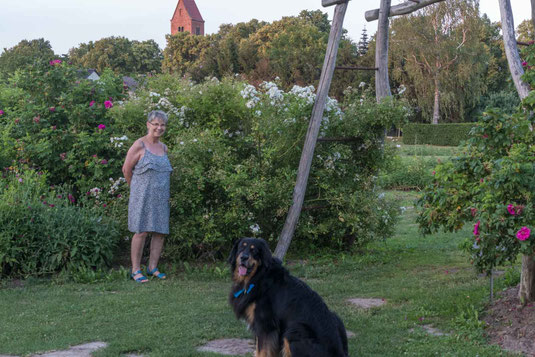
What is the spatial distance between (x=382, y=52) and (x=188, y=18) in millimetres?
112221

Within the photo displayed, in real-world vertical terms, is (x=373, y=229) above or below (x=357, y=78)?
below

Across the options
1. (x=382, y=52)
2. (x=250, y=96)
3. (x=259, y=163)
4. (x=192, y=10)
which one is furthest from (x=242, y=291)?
(x=192, y=10)

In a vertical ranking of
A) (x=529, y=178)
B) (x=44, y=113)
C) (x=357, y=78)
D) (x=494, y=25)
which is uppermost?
(x=494, y=25)

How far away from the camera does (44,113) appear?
9.19 meters

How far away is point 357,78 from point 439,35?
30.8ft

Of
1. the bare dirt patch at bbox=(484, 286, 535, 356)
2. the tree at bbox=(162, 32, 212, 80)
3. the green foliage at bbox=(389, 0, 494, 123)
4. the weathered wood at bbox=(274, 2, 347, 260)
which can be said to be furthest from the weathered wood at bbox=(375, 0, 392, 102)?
the tree at bbox=(162, 32, 212, 80)

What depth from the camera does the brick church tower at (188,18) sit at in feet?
379

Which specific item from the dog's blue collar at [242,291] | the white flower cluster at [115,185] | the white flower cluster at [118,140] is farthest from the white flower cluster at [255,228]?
the dog's blue collar at [242,291]

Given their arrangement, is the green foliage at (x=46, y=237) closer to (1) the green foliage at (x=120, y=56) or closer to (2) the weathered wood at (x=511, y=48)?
(2) the weathered wood at (x=511, y=48)

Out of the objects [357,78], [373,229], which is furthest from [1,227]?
[357,78]

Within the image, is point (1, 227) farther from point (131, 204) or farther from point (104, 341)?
point (104, 341)

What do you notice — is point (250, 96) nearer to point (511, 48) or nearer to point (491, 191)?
point (511, 48)

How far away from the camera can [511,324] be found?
491cm

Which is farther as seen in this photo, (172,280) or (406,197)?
(406,197)
